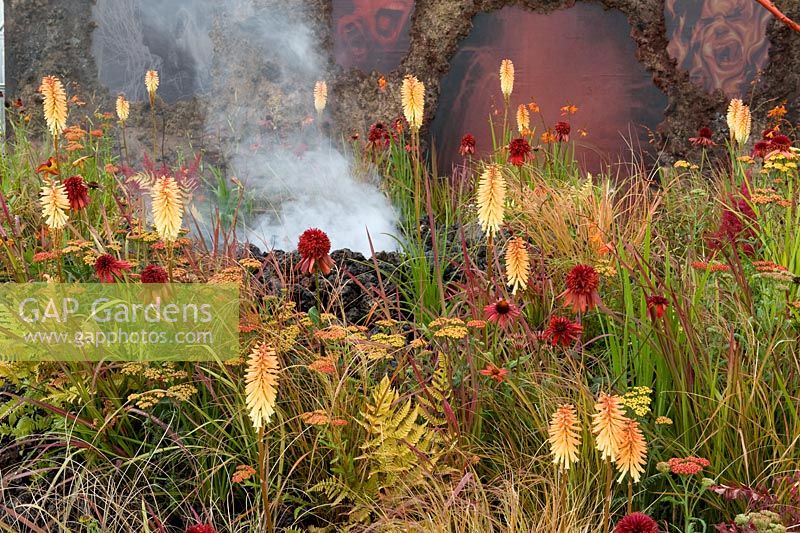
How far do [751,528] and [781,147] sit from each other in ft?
7.10

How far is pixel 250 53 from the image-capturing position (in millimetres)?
6152

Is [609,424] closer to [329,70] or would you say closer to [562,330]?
[562,330]

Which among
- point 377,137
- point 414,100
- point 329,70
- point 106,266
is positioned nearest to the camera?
point 106,266

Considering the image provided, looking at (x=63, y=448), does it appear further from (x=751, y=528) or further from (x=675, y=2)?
(x=675, y=2)

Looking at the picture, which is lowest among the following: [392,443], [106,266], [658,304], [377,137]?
[392,443]

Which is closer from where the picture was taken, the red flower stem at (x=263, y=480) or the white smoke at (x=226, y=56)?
the red flower stem at (x=263, y=480)

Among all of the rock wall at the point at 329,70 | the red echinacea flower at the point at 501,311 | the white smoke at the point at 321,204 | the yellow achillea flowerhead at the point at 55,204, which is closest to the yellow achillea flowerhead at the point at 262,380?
the red echinacea flower at the point at 501,311

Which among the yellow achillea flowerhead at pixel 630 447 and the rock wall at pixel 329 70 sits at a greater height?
the rock wall at pixel 329 70

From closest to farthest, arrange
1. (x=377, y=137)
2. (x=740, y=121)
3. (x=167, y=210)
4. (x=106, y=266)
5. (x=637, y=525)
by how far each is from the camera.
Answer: (x=637, y=525) < (x=167, y=210) < (x=106, y=266) < (x=740, y=121) < (x=377, y=137)

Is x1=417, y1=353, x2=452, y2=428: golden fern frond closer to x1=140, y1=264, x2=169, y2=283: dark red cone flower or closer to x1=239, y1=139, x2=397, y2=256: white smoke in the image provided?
x1=140, y1=264, x2=169, y2=283: dark red cone flower

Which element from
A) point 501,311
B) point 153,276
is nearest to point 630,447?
point 501,311

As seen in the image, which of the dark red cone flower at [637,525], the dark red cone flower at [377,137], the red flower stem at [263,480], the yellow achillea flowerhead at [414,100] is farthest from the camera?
the dark red cone flower at [377,137]

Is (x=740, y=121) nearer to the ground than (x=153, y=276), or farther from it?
farther from it

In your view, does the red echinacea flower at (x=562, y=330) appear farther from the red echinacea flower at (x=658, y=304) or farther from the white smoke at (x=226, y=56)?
the white smoke at (x=226, y=56)
